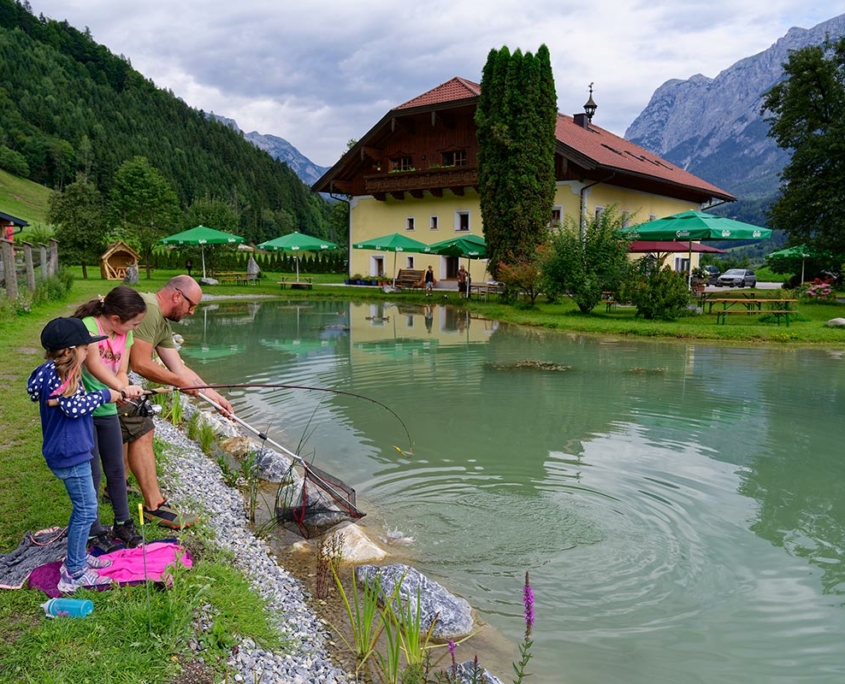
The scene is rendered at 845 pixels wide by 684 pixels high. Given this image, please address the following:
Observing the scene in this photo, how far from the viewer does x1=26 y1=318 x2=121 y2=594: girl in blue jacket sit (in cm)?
296

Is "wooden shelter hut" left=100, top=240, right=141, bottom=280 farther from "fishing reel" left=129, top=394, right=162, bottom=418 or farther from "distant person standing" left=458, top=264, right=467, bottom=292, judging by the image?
"fishing reel" left=129, top=394, right=162, bottom=418

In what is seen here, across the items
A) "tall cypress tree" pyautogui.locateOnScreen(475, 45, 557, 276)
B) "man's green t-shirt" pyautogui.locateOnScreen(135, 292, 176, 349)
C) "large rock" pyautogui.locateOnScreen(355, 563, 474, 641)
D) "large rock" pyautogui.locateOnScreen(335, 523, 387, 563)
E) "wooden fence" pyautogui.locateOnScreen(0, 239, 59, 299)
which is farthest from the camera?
"tall cypress tree" pyautogui.locateOnScreen(475, 45, 557, 276)

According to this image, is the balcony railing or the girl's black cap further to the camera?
the balcony railing

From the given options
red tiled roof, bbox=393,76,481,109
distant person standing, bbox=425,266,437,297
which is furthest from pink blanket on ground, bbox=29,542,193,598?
red tiled roof, bbox=393,76,481,109

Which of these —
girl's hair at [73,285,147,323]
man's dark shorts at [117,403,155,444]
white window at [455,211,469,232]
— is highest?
white window at [455,211,469,232]

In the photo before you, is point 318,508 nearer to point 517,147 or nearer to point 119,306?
point 119,306

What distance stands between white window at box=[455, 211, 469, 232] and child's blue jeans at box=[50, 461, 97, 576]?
2859 cm

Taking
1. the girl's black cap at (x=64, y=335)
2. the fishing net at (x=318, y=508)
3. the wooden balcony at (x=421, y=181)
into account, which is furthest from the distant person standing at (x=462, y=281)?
the girl's black cap at (x=64, y=335)

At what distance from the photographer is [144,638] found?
2.68 m

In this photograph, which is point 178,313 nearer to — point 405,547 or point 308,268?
point 405,547

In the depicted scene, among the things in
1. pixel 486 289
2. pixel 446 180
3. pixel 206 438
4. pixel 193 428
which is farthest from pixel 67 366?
pixel 446 180

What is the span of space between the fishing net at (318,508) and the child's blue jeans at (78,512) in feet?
5.55

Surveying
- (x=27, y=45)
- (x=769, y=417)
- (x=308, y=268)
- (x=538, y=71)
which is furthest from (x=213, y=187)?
(x=769, y=417)

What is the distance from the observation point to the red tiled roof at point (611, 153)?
2719 centimetres
